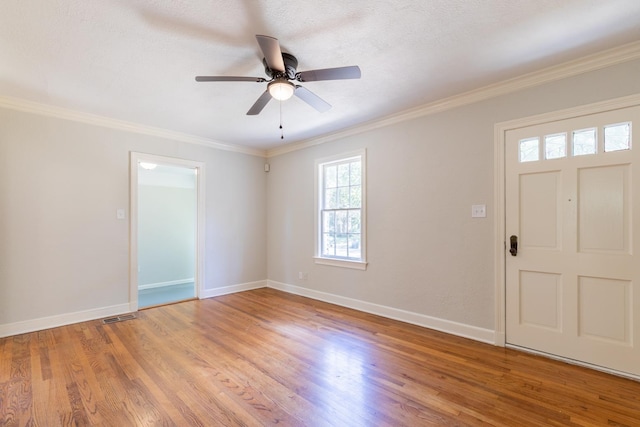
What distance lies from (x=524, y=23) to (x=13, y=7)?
3.36m

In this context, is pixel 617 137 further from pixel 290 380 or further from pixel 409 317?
pixel 290 380

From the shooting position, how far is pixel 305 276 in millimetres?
4793

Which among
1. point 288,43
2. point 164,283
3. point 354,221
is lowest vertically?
point 164,283

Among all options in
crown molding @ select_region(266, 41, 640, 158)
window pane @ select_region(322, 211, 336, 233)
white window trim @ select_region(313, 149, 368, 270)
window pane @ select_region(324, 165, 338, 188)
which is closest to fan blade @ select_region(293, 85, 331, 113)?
crown molding @ select_region(266, 41, 640, 158)

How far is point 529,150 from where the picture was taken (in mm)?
2725

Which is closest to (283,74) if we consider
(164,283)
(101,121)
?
(101,121)

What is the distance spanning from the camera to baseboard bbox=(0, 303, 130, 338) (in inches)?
124

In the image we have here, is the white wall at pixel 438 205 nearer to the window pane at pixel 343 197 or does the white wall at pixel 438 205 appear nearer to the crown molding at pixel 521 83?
the crown molding at pixel 521 83

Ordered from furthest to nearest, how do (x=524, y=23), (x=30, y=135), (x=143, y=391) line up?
(x=30, y=135), (x=143, y=391), (x=524, y=23)

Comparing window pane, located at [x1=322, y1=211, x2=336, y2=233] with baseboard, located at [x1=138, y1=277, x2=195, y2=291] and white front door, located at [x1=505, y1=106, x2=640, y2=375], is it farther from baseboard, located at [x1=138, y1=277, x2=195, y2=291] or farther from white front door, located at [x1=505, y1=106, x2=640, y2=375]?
baseboard, located at [x1=138, y1=277, x2=195, y2=291]

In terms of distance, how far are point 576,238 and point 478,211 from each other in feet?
2.64

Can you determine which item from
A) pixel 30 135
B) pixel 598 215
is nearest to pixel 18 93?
pixel 30 135

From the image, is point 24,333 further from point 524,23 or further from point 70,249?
point 524,23

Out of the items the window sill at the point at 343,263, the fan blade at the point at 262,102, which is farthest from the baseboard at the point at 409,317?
the fan blade at the point at 262,102
